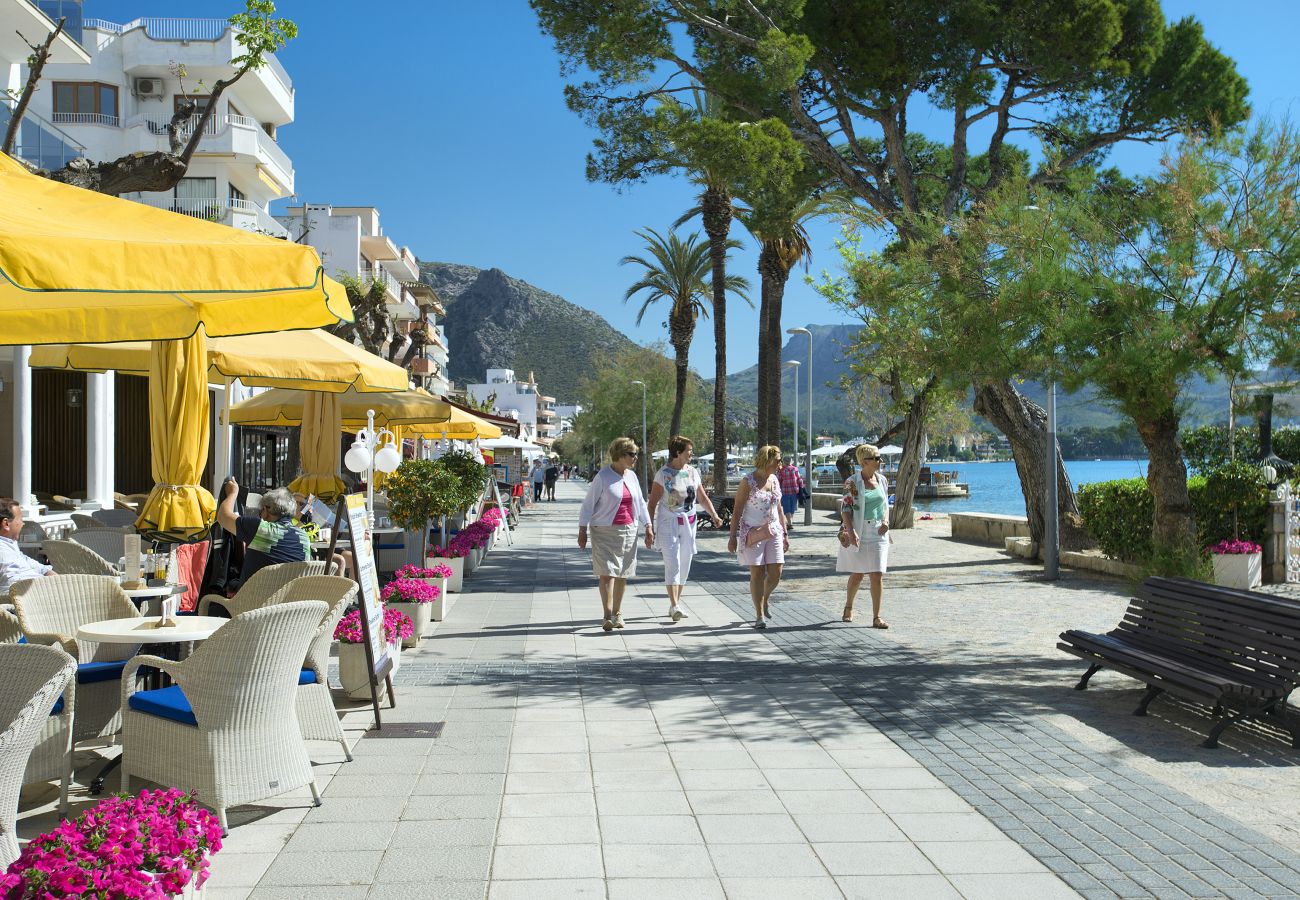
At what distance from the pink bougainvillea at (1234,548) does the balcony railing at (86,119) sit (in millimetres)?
37471

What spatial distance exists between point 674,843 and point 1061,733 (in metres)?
3.05

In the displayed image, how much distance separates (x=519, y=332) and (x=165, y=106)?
434 feet

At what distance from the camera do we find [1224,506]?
14352 millimetres

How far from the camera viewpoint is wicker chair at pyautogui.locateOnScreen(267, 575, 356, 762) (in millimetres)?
5531

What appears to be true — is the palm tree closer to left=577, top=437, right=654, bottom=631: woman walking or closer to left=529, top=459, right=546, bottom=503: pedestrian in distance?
left=529, top=459, right=546, bottom=503: pedestrian in distance

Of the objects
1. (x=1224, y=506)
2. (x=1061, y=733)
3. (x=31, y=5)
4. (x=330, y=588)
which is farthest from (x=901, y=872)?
(x=31, y=5)

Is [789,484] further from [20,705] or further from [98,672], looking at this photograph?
[20,705]

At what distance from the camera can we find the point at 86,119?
37.5 metres

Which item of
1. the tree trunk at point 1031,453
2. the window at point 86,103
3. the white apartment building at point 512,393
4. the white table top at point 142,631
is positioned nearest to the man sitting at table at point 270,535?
the white table top at point 142,631

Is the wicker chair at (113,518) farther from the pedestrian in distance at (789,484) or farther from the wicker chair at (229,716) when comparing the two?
the pedestrian in distance at (789,484)

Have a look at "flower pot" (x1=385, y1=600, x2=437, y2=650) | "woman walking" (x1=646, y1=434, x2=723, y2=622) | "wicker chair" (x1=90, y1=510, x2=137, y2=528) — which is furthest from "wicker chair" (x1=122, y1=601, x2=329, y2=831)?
"wicker chair" (x1=90, y1=510, x2=137, y2=528)

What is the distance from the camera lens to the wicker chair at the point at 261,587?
6.22 meters

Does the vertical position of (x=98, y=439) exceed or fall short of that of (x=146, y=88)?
it falls short

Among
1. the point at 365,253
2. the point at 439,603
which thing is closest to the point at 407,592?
the point at 439,603
